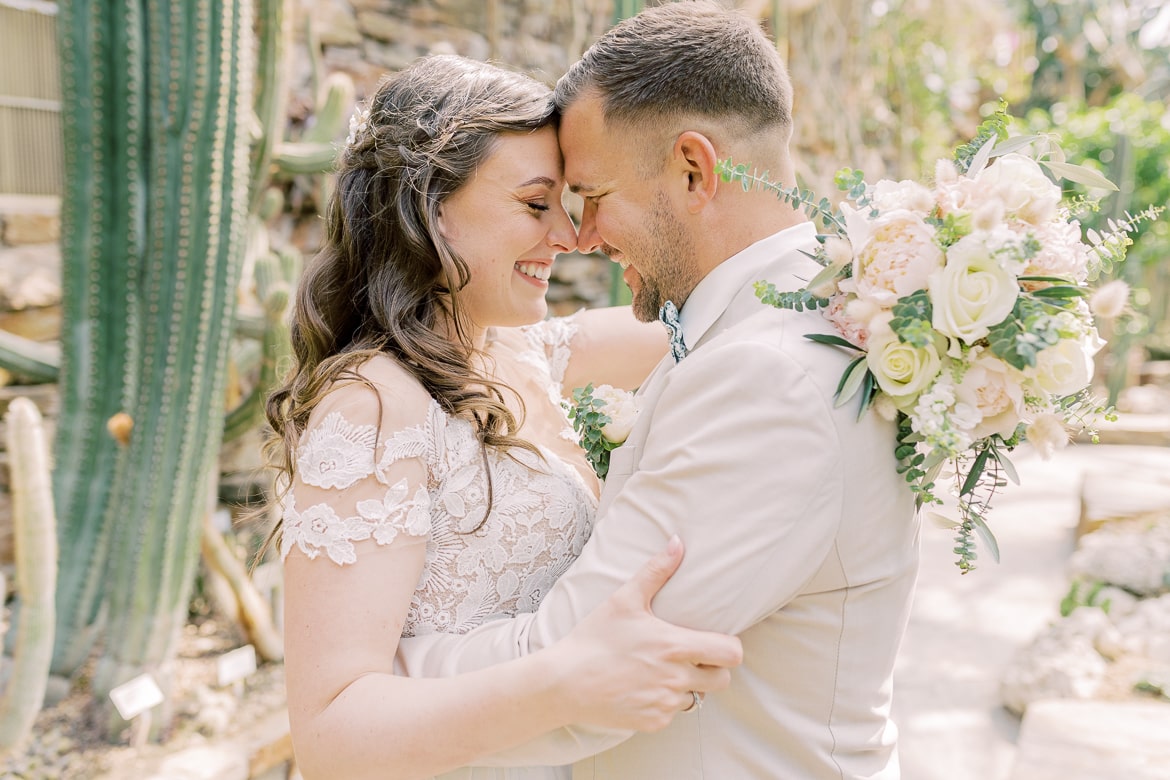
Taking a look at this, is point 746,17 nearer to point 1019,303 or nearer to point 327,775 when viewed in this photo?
point 1019,303

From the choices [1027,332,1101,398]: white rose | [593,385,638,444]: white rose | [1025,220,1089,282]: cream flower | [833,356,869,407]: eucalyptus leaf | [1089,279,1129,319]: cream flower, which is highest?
[1025,220,1089,282]: cream flower

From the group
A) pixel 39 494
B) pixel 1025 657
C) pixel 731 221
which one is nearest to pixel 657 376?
pixel 731 221

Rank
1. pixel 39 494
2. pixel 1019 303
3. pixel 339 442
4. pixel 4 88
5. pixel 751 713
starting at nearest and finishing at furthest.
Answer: pixel 1019 303 → pixel 751 713 → pixel 339 442 → pixel 39 494 → pixel 4 88

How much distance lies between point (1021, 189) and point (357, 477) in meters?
1.04

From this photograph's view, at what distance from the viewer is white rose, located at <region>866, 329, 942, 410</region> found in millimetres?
1151

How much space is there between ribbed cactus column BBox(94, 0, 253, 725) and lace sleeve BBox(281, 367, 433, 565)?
69.5 inches

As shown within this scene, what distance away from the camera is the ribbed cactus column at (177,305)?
2904 mm

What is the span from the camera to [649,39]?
61.6 inches

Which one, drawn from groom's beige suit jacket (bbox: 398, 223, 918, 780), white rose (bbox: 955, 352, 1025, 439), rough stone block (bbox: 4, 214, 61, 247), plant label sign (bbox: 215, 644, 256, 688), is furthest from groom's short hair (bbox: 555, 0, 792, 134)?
rough stone block (bbox: 4, 214, 61, 247)

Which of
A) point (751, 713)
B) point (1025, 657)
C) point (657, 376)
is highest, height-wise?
point (657, 376)

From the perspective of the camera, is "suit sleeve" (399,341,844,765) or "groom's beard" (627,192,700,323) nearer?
"suit sleeve" (399,341,844,765)

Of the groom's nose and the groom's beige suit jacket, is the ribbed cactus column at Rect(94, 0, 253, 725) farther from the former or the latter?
the groom's beige suit jacket

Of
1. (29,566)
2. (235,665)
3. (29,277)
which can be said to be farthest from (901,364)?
(29,277)

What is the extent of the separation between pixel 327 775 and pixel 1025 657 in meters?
3.81
